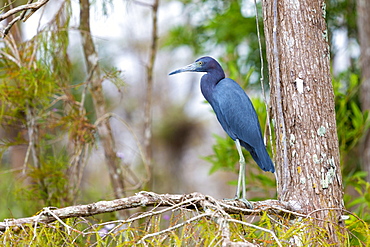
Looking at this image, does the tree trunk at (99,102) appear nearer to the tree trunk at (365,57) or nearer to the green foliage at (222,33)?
the green foliage at (222,33)

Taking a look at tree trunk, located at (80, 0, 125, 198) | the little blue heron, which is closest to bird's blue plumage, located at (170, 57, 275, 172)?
the little blue heron

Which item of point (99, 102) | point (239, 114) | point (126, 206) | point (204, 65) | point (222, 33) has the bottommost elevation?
point (126, 206)

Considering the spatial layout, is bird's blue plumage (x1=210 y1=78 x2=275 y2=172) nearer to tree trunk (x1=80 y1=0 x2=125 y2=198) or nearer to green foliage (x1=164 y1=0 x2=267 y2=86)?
tree trunk (x1=80 y1=0 x2=125 y2=198)

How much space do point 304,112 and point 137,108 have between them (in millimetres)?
6350

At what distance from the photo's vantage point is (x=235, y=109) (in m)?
2.07

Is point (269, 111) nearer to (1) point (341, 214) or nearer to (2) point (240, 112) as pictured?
(2) point (240, 112)

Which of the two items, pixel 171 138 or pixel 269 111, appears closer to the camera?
pixel 269 111

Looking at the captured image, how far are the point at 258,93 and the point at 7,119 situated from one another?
7.53ft

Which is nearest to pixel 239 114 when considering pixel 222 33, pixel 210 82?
pixel 210 82

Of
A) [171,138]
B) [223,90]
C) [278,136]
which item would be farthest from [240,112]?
[171,138]

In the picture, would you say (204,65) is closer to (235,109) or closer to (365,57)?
(235,109)

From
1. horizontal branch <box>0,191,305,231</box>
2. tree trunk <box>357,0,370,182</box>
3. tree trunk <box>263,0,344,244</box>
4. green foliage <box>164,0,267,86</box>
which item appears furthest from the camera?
green foliage <box>164,0,267,86</box>

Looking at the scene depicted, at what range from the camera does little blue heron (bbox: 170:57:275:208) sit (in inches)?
80.6

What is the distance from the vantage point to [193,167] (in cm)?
877
